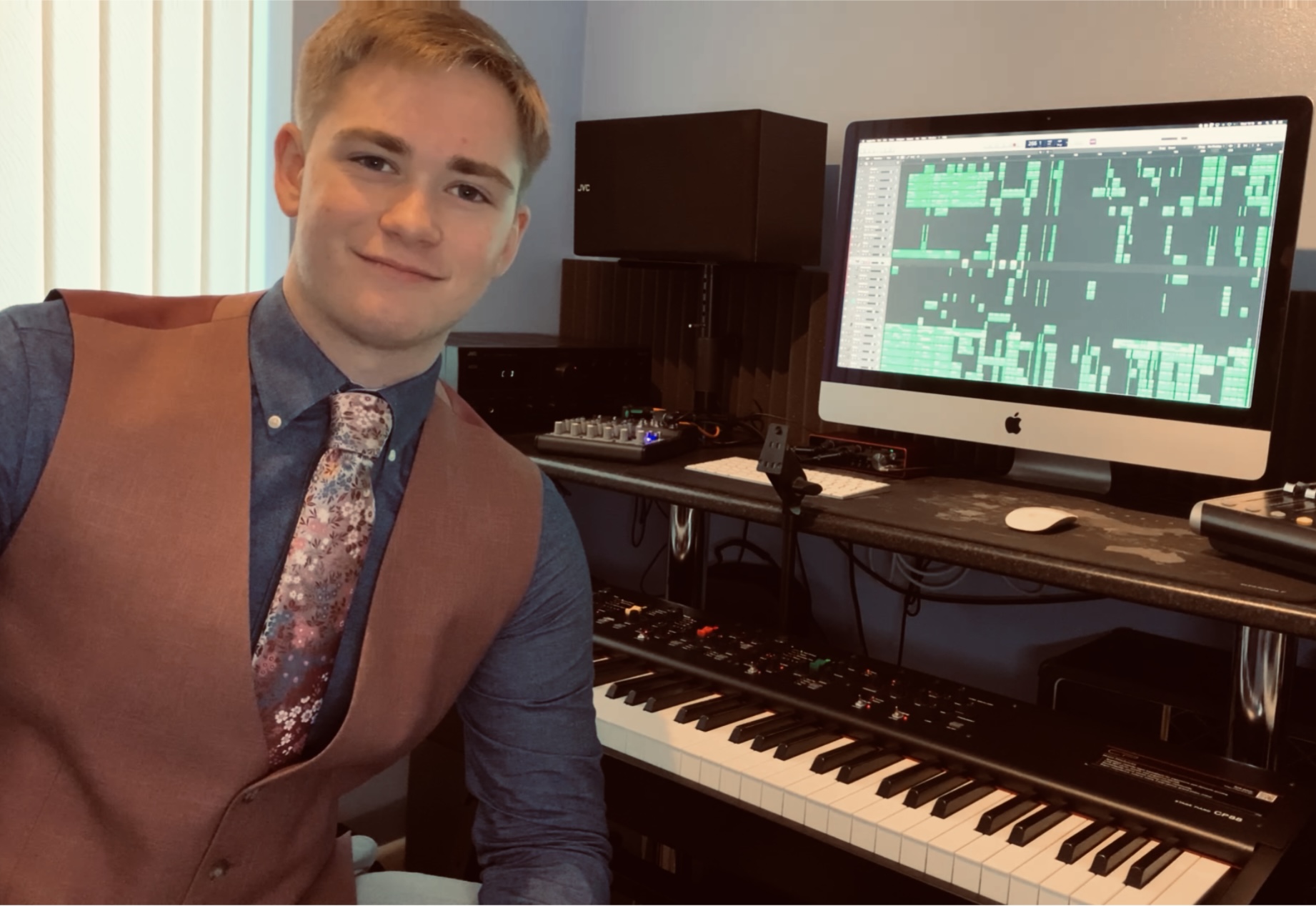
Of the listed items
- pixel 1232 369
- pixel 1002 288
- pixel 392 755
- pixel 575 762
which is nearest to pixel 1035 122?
pixel 1002 288

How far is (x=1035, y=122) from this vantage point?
1.50 meters

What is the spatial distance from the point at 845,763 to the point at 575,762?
0.96 ft

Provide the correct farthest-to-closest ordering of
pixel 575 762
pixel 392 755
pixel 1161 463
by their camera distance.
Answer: pixel 1161 463 → pixel 575 762 → pixel 392 755

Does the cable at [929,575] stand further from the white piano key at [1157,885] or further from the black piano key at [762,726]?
the white piano key at [1157,885]

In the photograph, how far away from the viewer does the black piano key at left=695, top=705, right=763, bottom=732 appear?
1.27 metres

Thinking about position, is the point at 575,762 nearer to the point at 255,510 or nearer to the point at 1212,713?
the point at 255,510

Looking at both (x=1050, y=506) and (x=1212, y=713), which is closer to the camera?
(x=1212, y=713)

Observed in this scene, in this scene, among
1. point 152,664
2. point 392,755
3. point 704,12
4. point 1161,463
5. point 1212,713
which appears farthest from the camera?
point 704,12

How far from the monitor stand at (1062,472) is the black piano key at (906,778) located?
1.84 ft

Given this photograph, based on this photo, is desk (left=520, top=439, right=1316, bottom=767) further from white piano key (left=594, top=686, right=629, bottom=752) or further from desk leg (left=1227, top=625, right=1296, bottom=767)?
white piano key (left=594, top=686, right=629, bottom=752)

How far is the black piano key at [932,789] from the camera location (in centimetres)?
111

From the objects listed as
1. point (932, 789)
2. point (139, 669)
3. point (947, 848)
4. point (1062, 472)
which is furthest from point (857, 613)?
point (139, 669)

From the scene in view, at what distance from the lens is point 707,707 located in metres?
1.32

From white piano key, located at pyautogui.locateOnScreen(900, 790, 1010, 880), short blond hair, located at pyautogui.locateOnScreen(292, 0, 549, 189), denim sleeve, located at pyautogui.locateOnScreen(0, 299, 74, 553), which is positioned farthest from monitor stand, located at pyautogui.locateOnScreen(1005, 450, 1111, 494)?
denim sleeve, located at pyautogui.locateOnScreen(0, 299, 74, 553)
